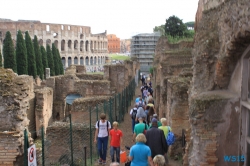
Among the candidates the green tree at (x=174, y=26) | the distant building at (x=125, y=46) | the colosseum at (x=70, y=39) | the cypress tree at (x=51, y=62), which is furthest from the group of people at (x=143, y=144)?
the distant building at (x=125, y=46)

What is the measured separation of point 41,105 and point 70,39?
60.9m

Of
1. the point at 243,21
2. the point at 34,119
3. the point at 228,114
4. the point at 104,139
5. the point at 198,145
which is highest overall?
the point at 243,21

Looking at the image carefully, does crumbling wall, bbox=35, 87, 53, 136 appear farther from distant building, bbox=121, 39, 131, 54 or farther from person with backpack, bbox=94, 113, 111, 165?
distant building, bbox=121, 39, 131, 54

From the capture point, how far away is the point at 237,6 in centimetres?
440

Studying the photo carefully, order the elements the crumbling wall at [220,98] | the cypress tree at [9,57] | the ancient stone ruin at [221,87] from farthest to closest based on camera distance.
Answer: the cypress tree at [9,57], the crumbling wall at [220,98], the ancient stone ruin at [221,87]

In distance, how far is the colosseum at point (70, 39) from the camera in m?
70.9

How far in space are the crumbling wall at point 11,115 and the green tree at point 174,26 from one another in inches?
1524

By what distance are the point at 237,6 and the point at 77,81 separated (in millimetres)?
Answer: 16918

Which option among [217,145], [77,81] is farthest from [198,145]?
[77,81]

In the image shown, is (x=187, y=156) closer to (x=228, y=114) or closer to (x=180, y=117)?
(x=228, y=114)

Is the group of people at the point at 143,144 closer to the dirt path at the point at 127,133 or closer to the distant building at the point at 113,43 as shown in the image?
the dirt path at the point at 127,133

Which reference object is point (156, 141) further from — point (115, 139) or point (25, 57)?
point (25, 57)

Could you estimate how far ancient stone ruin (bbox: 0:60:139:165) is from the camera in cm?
781

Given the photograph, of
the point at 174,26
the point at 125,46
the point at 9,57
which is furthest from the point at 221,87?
the point at 125,46
